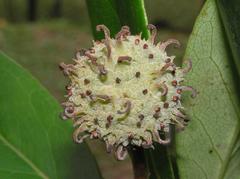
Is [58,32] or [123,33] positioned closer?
[123,33]

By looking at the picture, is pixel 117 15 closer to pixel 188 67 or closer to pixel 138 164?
pixel 188 67

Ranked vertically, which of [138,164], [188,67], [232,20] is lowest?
[138,164]

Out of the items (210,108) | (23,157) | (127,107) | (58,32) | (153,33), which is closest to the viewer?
(127,107)

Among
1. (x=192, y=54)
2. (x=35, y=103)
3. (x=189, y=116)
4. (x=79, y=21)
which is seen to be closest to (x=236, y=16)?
(x=192, y=54)

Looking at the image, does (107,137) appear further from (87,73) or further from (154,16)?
(154,16)

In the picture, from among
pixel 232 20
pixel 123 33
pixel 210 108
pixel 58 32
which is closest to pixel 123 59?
pixel 123 33

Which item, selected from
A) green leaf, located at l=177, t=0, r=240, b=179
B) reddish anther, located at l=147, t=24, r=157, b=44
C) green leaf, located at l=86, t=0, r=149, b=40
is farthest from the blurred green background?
reddish anther, located at l=147, t=24, r=157, b=44

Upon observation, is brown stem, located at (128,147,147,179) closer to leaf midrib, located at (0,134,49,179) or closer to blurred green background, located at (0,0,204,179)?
leaf midrib, located at (0,134,49,179)
